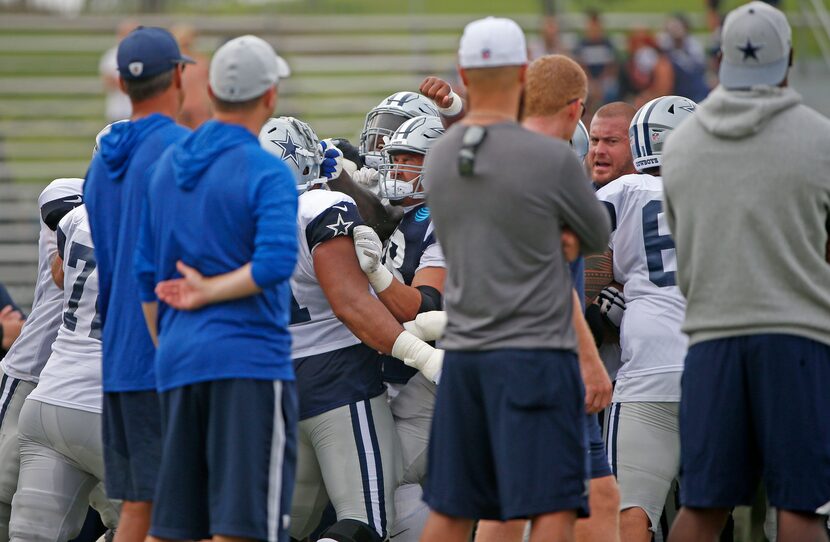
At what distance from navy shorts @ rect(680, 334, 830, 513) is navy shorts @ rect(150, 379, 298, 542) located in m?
1.37

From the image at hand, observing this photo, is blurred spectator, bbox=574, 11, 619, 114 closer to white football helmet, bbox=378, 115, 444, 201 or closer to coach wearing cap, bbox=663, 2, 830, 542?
white football helmet, bbox=378, 115, 444, 201

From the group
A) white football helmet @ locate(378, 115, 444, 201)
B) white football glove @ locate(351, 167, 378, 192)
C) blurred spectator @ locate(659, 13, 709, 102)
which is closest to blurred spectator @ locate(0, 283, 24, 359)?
white football glove @ locate(351, 167, 378, 192)

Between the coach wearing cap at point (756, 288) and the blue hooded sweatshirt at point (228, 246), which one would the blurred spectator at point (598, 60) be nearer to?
the coach wearing cap at point (756, 288)

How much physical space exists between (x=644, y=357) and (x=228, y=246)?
2260mm

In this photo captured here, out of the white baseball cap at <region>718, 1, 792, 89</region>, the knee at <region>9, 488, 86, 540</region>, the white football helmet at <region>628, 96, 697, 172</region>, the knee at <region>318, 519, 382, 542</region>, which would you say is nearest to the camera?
the white baseball cap at <region>718, 1, 792, 89</region>

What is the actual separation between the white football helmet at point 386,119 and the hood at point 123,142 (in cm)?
184

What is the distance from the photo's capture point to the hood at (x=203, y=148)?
4.20m

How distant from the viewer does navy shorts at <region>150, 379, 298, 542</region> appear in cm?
412

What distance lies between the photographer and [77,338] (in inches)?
221

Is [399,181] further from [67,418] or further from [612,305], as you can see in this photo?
[67,418]

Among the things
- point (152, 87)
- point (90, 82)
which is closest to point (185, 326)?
point (152, 87)

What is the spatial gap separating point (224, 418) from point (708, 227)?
5.61 ft

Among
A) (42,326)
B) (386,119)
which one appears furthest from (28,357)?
(386,119)

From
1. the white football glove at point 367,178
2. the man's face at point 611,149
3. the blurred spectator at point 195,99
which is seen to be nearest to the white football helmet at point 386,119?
the white football glove at point 367,178
